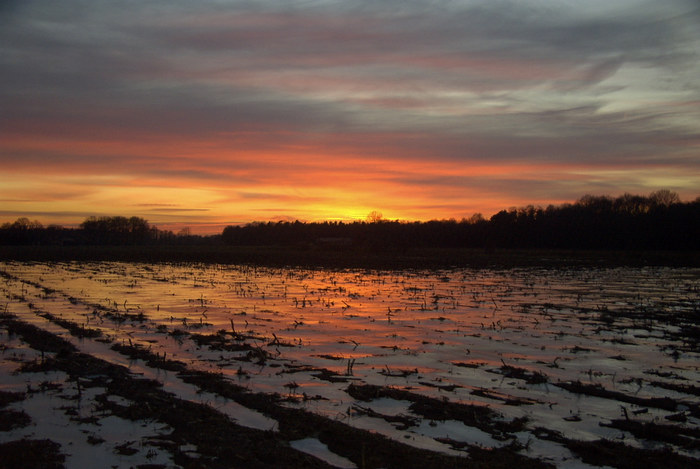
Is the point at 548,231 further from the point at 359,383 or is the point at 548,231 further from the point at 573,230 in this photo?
the point at 359,383

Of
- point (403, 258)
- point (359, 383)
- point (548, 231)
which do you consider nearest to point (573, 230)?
point (548, 231)

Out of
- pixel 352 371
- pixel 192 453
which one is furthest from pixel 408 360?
Answer: pixel 192 453

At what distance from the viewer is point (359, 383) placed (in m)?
8.45

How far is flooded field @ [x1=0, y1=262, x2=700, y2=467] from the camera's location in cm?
588

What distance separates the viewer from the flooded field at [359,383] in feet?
19.3

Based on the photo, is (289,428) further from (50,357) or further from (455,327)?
(455,327)

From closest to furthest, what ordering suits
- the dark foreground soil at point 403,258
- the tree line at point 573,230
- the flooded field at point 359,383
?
the flooded field at point 359,383
the dark foreground soil at point 403,258
the tree line at point 573,230

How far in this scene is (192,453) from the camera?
5.68m

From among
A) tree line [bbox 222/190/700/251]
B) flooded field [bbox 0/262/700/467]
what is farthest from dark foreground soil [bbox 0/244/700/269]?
flooded field [bbox 0/262/700/467]

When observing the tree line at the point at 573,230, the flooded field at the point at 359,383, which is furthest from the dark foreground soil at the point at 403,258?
the flooded field at the point at 359,383

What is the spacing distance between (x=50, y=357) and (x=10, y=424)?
12.5ft

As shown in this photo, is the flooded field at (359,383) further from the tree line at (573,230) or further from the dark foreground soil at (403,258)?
the tree line at (573,230)

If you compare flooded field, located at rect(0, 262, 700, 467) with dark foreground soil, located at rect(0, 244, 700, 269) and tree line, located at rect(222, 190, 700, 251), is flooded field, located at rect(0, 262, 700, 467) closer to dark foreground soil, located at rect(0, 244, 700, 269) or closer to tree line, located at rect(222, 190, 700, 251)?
dark foreground soil, located at rect(0, 244, 700, 269)

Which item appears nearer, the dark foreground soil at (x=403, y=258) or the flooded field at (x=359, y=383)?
the flooded field at (x=359, y=383)
